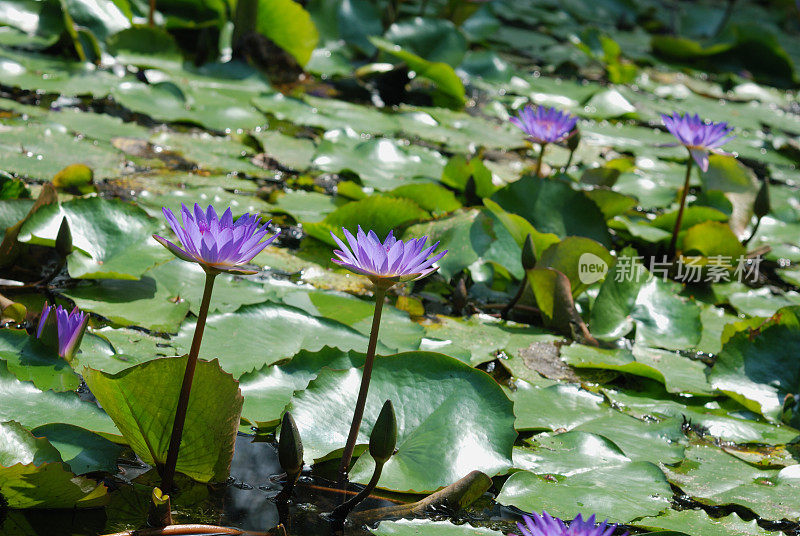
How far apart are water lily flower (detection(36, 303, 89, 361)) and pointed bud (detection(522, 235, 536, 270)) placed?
40.6 inches

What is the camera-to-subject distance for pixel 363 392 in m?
1.21

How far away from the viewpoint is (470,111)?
3900mm

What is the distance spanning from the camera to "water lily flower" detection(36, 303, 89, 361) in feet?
4.55

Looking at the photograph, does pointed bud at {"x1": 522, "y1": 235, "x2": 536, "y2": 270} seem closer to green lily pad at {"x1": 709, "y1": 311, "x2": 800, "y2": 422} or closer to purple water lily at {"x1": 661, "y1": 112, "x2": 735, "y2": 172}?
green lily pad at {"x1": 709, "y1": 311, "x2": 800, "y2": 422}

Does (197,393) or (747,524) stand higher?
(197,393)

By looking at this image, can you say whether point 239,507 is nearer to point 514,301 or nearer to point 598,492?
point 598,492

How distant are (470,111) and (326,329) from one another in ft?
7.98

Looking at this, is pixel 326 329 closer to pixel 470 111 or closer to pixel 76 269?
pixel 76 269

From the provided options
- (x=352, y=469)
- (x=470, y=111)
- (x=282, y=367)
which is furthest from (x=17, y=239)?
(x=470, y=111)

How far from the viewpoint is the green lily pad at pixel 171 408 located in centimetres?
113

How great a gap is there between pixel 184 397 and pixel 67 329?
0.40m

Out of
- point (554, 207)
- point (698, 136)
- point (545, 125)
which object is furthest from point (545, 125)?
point (698, 136)

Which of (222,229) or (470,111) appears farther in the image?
(470,111)

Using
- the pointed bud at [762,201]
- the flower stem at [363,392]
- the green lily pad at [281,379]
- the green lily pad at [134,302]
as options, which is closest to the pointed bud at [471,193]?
the pointed bud at [762,201]
